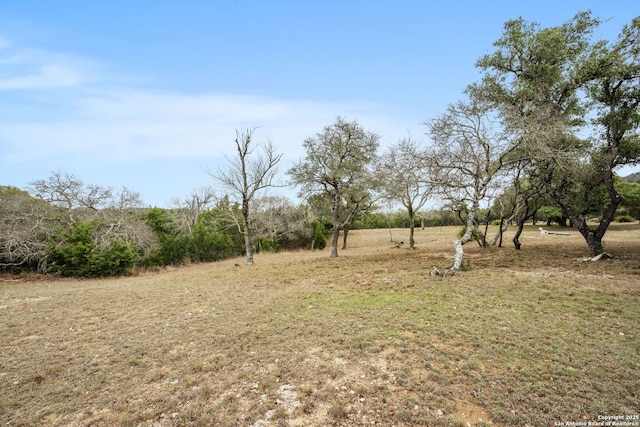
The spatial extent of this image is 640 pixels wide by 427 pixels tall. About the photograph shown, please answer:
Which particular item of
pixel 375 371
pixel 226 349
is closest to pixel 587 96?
pixel 375 371

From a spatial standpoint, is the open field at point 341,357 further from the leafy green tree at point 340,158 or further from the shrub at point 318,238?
the shrub at point 318,238

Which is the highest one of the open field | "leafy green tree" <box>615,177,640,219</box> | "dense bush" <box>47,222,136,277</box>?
"leafy green tree" <box>615,177,640,219</box>

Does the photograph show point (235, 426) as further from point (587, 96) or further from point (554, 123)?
point (587, 96)

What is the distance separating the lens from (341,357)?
4098 millimetres

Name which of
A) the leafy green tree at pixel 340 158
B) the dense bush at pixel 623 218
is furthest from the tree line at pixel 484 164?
the dense bush at pixel 623 218

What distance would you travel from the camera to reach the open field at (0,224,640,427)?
3.02m

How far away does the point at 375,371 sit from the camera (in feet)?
12.1

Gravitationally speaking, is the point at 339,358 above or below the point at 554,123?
below

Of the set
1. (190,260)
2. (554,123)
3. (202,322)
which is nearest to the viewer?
(202,322)

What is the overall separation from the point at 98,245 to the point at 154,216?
9.66m

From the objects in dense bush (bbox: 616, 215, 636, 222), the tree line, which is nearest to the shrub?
the tree line

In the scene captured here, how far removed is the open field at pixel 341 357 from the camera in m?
3.02

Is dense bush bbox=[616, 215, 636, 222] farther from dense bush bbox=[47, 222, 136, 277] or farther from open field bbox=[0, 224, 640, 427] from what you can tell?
dense bush bbox=[47, 222, 136, 277]

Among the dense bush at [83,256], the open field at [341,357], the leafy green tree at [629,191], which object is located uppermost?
the leafy green tree at [629,191]
